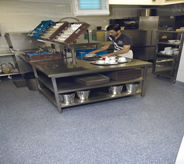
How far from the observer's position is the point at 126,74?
258 cm

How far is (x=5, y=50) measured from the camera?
4.50m

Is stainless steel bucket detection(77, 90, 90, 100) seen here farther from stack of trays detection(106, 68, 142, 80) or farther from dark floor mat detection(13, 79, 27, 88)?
dark floor mat detection(13, 79, 27, 88)

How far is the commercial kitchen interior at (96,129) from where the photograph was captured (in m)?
1.64

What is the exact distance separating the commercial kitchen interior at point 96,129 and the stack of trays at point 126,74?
19.3 inches

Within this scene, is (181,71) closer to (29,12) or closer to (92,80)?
(92,80)

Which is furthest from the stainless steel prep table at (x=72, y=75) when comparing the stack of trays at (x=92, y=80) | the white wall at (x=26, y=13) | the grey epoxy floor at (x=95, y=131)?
the white wall at (x=26, y=13)

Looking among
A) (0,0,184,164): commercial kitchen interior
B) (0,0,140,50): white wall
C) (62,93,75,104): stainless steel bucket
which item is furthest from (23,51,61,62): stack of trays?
(0,0,140,50): white wall

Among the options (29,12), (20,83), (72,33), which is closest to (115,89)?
(72,33)

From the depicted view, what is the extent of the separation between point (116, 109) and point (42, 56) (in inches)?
70.2

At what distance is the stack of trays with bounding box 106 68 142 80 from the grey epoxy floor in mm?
490

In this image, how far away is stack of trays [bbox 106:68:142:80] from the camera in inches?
100

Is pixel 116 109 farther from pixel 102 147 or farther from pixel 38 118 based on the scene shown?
pixel 38 118

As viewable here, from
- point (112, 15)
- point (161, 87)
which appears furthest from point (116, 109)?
point (112, 15)

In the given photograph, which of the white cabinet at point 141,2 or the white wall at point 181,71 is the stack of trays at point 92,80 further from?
the white cabinet at point 141,2
